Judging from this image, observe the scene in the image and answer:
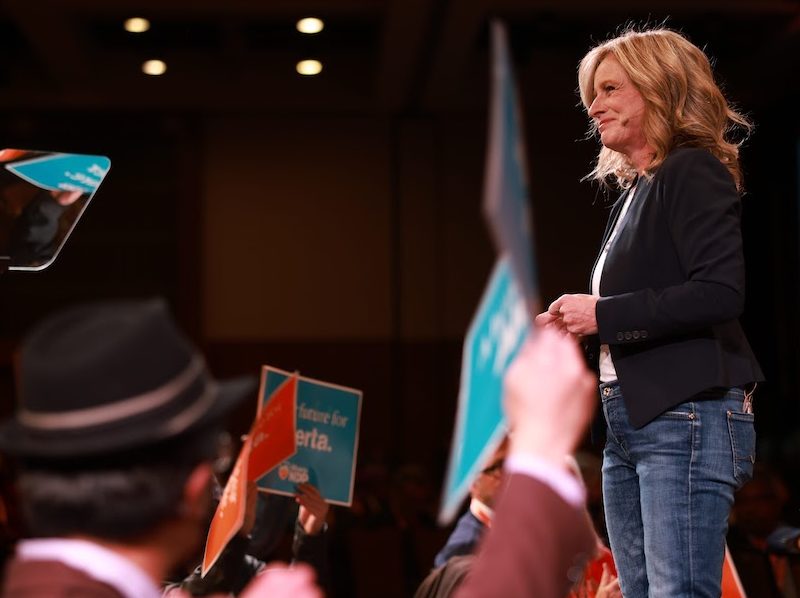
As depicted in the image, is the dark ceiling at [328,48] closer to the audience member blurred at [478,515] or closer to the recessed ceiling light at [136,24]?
the recessed ceiling light at [136,24]

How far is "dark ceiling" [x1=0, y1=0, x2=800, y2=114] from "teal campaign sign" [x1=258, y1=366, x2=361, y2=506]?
479 centimetres

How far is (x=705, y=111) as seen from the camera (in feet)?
6.81

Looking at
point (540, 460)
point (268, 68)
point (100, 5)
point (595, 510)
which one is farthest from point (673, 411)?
point (268, 68)

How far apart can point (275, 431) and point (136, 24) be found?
619 cm

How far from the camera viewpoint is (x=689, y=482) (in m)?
1.89

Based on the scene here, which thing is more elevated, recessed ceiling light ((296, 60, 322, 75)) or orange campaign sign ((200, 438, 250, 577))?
recessed ceiling light ((296, 60, 322, 75))

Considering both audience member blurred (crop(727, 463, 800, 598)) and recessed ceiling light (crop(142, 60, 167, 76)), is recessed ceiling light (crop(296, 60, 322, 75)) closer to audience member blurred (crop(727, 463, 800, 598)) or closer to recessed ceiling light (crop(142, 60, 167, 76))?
recessed ceiling light (crop(142, 60, 167, 76))

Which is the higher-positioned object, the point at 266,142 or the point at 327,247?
the point at 266,142

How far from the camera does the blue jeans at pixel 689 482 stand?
1872 millimetres

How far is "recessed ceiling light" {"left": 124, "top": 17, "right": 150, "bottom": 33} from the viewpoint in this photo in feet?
26.6

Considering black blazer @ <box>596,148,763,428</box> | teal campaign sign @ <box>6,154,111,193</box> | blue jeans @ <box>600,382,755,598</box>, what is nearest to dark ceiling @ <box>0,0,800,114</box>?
teal campaign sign @ <box>6,154,111,193</box>

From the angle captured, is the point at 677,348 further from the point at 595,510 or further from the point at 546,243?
the point at 546,243

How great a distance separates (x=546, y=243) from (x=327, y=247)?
5.65ft

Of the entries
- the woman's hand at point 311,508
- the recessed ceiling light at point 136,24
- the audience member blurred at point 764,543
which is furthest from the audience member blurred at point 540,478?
the recessed ceiling light at point 136,24
